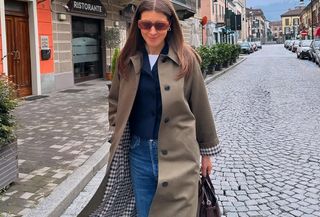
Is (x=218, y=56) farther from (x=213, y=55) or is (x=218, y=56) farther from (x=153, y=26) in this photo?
(x=153, y=26)

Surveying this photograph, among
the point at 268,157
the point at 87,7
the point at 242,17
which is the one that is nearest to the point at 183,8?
the point at 87,7

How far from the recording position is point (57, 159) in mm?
6172

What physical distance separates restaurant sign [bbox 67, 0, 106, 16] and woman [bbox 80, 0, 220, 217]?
13.4m

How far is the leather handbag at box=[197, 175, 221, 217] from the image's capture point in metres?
2.65

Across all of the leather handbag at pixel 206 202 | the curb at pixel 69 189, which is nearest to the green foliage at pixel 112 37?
the curb at pixel 69 189

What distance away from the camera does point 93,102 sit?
38.5 feet

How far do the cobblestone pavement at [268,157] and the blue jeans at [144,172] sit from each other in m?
1.94

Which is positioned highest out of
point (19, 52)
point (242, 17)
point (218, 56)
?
point (242, 17)

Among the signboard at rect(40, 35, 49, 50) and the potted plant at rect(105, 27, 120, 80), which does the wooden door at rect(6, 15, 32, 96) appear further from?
the potted plant at rect(105, 27, 120, 80)

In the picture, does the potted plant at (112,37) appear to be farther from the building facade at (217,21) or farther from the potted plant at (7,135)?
the building facade at (217,21)

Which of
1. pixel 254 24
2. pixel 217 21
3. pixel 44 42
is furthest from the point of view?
pixel 254 24

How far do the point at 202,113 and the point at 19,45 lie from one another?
1122cm

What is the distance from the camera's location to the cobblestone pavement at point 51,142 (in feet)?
15.8

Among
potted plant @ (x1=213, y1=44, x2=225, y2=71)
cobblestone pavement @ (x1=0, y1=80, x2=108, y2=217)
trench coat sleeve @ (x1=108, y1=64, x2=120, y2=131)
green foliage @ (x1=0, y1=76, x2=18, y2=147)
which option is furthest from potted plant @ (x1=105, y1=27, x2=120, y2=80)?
trench coat sleeve @ (x1=108, y1=64, x2=120, y2=131)
